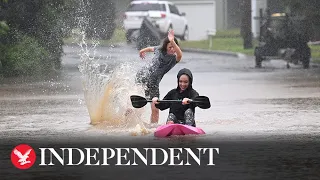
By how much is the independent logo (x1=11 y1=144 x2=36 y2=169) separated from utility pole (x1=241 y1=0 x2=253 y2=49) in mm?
32158

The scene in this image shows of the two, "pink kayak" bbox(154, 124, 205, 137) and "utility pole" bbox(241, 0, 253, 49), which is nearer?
"pink kayak" bbox(154, 124, 205, 137)

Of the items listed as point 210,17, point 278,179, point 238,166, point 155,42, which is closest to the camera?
point 278,179

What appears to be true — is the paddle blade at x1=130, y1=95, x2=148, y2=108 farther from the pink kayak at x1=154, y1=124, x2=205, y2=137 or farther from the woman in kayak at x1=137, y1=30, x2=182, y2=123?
the pink kayak at x1=154, y1=124, x2=205, y2=137

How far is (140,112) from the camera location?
17.2m

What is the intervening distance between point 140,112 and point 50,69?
14.6 meters

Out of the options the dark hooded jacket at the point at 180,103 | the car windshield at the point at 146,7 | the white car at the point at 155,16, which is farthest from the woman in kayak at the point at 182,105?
the car windshield at the point at 146,7

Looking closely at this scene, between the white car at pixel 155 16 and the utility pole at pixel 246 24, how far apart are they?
144 inches

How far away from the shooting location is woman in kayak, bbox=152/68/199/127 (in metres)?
15.8

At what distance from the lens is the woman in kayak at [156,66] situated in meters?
17.1

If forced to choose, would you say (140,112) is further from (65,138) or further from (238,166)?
(238,166)

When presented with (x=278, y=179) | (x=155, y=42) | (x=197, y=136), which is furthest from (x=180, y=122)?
(x=155, y=42)

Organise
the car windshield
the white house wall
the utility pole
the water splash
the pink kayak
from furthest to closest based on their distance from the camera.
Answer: the white house wall, the car windshield, the utility pole, the water splash, the pink kayak

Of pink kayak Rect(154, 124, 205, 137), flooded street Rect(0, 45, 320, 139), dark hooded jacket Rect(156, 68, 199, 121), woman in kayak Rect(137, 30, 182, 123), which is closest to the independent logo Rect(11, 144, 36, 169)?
flooded street Rect(0, 45, 320, 139)

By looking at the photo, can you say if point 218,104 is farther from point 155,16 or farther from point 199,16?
point 199,16
